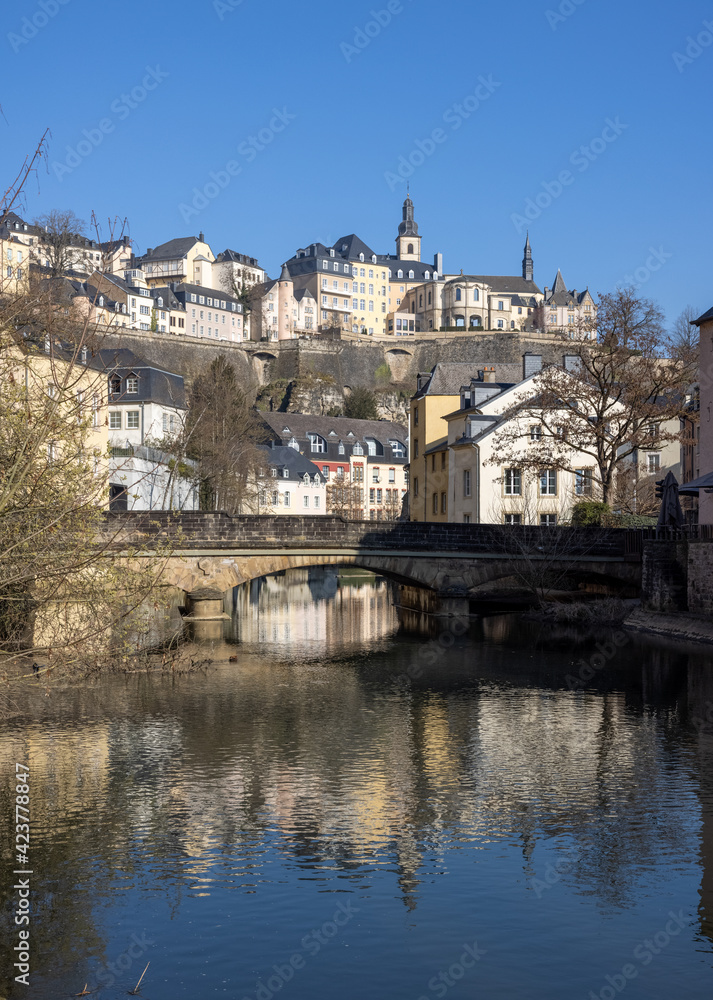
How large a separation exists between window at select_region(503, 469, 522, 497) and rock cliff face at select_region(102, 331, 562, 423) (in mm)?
63312

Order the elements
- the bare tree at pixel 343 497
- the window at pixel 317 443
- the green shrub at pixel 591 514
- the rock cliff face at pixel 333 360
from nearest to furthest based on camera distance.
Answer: the green shrub at pixel 591 514, the bare tree at pixel 343 497, the window at pixel 317 443, the rock cliff face at pixel 333 360

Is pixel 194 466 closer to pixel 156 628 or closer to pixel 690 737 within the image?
pixel 156 628

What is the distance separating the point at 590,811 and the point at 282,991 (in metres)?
5.86

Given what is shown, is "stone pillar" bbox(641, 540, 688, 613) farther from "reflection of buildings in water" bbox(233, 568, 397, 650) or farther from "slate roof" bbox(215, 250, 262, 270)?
"slate roof" bbox(215, 250, 262, 270)

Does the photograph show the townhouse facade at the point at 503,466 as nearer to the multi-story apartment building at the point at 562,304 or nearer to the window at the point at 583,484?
the window at the point at 583,484

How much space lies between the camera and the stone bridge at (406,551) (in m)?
34.9

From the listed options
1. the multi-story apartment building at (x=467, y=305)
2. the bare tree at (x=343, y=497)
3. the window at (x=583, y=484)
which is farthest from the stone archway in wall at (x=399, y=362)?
the window at (x=583, y=484)

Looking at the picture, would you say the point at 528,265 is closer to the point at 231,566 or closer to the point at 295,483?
the point at 295,483

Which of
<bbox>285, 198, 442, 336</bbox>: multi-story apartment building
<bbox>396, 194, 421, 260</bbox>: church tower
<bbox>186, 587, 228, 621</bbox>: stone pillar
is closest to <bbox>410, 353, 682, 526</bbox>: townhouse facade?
<bbox>186, 587, 228, 621</bbox>: stone pillar

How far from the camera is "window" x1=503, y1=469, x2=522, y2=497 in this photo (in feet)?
158

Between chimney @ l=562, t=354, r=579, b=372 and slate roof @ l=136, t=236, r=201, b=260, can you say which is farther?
slate roof @ l=136, t=236, r=201, b=260

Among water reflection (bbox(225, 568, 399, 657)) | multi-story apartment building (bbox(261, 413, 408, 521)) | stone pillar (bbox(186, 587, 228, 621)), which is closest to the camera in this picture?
water reflection (bbox(225, 568, 399, 657))

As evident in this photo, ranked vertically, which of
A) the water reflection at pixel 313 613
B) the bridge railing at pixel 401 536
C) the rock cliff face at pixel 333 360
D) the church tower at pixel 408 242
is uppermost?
the church tower at pixel 408 242

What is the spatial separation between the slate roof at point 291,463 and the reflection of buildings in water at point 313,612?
16853 mm
